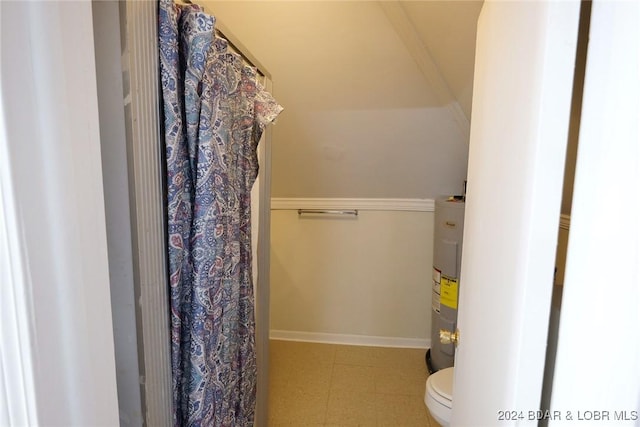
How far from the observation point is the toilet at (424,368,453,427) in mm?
1411

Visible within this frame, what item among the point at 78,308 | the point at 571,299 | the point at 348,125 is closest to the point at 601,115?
the point at 571,299

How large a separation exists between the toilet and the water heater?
2.31 feet

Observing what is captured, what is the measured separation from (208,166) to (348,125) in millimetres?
1517

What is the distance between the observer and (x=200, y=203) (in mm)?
850

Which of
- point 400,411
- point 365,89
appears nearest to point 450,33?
point 365,89

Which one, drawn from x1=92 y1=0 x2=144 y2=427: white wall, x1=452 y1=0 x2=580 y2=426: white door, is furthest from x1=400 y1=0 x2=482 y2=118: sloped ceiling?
x1=92 y1=0 x2=144 y2=427: white wall

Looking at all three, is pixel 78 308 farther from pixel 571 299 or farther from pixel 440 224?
pixel 440 224

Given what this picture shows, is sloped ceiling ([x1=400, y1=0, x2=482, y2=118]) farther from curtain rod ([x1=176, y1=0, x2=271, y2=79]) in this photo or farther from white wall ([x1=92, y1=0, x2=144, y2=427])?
white wall ([x1=92, y1=0, x2=144, y2=427])

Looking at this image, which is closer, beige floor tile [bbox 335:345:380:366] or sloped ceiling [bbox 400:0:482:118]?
sloped ceiling [bbox 400:0:482:118]

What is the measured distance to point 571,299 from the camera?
0.46 metres

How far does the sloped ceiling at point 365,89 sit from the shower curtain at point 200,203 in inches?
34.0

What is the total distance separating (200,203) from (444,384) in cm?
139

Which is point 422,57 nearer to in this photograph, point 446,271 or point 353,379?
point 446,271

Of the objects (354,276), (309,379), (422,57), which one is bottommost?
(309,379)
